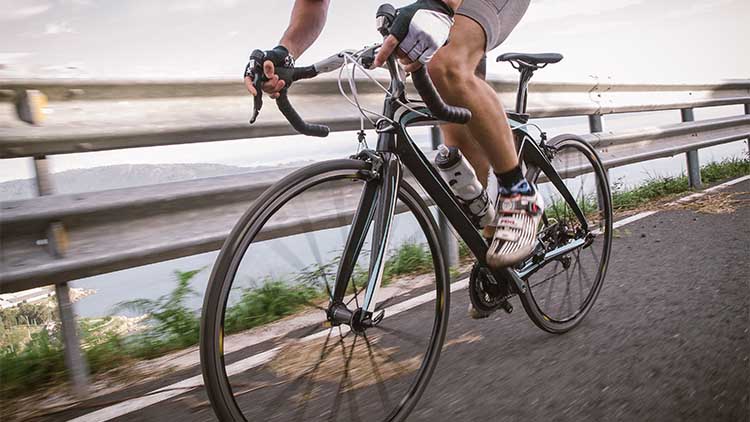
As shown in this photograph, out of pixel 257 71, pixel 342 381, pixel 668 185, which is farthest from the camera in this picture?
pixel 668 185

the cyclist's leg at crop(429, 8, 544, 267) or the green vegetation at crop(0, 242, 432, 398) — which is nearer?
the cyclist's leg at crop(429, 8, 544, 267)

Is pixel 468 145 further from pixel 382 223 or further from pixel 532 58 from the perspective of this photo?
pixel 382 223

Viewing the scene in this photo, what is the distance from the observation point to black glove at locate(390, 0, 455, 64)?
63.0 inches

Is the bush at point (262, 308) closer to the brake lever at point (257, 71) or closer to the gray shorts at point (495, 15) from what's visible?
the brake lever at point (257, 71)

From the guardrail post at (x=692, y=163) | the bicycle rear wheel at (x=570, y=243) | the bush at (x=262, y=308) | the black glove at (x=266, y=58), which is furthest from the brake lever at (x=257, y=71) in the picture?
the guardrail post at (x=692, y=163)

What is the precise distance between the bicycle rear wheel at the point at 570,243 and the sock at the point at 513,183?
388mm

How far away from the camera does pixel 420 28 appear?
1605 millimetres

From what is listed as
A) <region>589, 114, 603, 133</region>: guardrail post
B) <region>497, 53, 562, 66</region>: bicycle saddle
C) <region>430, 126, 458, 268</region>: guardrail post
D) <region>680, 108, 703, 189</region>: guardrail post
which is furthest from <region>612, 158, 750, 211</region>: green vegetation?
<region>497, 53, 562, 66</region>: bicycle saddle

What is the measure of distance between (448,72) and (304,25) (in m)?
0.55

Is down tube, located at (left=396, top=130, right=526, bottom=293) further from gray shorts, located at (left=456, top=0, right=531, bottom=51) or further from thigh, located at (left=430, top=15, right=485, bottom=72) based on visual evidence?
gray shorts, located at (left=456, top=0, right=531, bottom=51)

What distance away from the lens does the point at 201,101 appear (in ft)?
9.06

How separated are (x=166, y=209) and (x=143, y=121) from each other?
1.22 feet

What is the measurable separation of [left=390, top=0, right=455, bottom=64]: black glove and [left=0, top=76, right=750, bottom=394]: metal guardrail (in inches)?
23.6

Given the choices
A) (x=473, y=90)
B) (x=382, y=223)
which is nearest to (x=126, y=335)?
(x=382, y=223)
